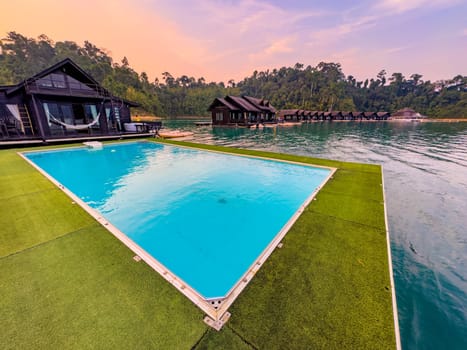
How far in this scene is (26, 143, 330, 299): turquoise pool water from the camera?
3936 millimetres

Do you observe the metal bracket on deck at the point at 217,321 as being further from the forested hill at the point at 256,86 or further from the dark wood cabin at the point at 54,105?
the forested hill at the point at 256,86

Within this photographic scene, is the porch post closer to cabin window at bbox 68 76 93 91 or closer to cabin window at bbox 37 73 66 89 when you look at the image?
cabin window at bbox 37 73 66 89

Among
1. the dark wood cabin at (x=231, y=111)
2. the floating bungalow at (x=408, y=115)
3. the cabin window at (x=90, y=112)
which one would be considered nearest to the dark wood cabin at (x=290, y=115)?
the dark wood cabin at (x=231, y=111)

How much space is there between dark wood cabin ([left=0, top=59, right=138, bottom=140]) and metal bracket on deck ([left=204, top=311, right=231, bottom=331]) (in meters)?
17.5

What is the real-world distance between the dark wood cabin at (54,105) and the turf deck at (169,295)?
1361 centimetres

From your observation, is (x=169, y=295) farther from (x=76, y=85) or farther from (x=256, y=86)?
(x=256, y=86)

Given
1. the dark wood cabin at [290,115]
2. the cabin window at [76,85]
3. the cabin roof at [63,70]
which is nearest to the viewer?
the cabin roof at [63,70]

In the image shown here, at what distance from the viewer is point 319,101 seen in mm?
83562

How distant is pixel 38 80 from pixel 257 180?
56.1 feet

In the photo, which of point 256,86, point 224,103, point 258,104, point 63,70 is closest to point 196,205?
point 63,70

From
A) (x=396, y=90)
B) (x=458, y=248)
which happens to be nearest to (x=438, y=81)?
(x=396, y=90)

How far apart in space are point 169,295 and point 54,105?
1858 centimetres

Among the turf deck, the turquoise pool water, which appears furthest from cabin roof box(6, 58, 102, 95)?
the turf deck

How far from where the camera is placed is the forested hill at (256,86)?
68500 millimetres
